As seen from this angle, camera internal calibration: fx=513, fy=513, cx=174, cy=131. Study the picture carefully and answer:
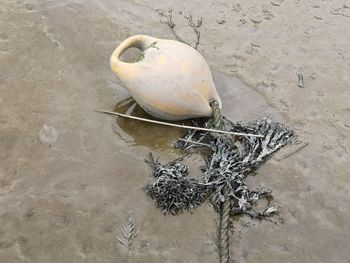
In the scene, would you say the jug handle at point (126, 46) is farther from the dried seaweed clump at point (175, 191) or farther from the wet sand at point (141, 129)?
the dried seaweed clump at point (175, 191)

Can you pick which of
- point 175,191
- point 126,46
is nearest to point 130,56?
point 126,46

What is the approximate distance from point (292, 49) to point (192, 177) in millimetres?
1734

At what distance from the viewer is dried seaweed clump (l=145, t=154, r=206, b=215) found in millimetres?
3131

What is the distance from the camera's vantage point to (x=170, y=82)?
3.45 meters

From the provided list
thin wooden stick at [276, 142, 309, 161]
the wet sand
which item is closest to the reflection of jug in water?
the wet sand

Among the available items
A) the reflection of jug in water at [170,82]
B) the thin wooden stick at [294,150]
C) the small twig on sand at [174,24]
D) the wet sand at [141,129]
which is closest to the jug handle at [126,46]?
the reflection of jug in water at [170,82]

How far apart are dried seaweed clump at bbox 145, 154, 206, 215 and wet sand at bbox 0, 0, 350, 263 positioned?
0.18 ft

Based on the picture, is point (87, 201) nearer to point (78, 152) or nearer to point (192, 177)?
point (78, 152)

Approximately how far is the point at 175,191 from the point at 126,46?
3.96 feet

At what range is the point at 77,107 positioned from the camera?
386 cm

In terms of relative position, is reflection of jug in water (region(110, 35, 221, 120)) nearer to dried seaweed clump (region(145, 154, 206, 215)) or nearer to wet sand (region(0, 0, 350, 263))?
wet sand (region(0, 0, 350, 263))

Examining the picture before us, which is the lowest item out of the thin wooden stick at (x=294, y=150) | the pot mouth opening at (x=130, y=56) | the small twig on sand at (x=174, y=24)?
the pot mouth opening at (x=130, y=56)

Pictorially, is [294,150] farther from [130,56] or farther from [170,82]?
[130,56]

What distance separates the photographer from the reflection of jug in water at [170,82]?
3459 millimetres
